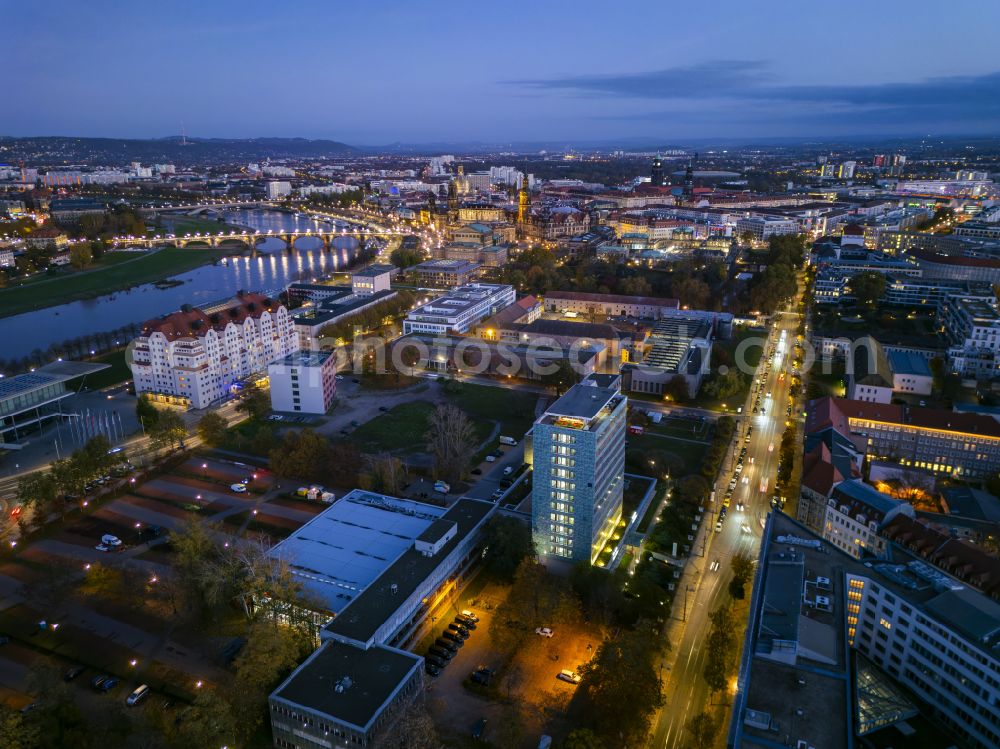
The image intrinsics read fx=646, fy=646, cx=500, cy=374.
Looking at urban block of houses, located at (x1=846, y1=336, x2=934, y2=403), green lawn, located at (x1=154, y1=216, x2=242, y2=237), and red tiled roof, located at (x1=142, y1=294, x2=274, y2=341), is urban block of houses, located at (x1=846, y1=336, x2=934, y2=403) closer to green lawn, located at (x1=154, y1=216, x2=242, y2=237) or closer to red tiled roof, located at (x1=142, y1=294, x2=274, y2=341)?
red tiled roof, located at (x1=142, y1=294, x2=274, y2=341)

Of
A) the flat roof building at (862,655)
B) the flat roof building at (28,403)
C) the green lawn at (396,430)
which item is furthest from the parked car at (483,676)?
the flat roof building at (28,403)

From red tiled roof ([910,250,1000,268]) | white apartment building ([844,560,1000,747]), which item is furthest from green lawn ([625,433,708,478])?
red tiled roof ([910,250,1000,268])

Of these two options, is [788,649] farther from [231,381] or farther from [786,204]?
[786,204]

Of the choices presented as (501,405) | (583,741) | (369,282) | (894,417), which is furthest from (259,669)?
(369,282)

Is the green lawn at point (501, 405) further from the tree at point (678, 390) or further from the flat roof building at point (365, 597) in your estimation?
the flat roof building at point (365, 597)

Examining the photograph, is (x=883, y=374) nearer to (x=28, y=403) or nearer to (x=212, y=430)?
(x=212, y=430)

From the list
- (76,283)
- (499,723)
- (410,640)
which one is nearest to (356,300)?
(76,283)
